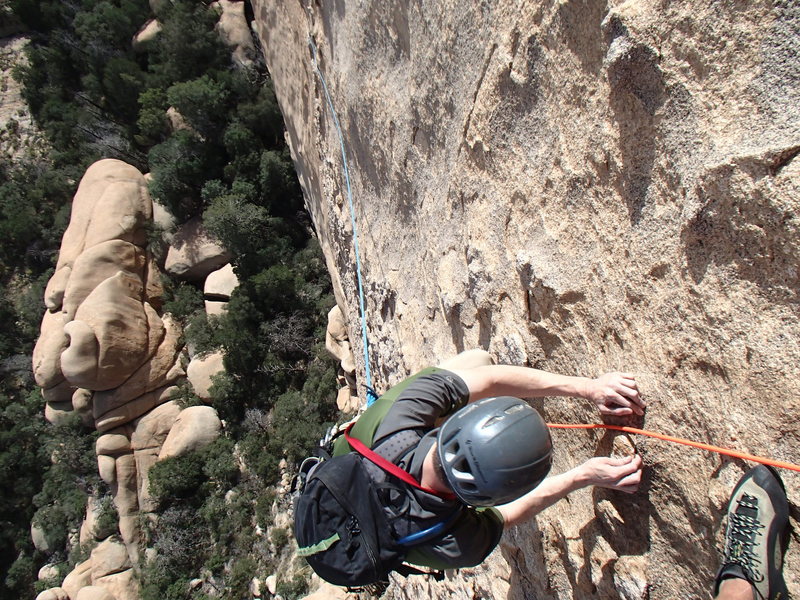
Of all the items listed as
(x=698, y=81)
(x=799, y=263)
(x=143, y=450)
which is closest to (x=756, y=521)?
(x=799, y=263)

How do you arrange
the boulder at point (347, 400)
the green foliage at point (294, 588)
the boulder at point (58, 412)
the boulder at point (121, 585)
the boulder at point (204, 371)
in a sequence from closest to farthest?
1. the green foliage at point (294, 588)
2. the boulder at point (347, 400)
3. the boulder at point (121, 585)
4. the boulder at point (204, 371)
5. the boulder at point (58, 412)

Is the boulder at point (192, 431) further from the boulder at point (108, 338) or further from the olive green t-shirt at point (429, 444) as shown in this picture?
the olive green t-shirt at point (429, 444)

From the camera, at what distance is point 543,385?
2074 millimetres

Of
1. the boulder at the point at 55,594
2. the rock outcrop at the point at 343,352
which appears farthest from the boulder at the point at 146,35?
the boulder at the point at 55,594

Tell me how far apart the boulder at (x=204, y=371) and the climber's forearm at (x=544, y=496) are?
976cm

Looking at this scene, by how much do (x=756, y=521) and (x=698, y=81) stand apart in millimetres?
1237

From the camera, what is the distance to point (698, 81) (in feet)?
5.01

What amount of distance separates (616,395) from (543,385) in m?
0.33

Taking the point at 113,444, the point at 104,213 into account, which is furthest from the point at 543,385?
the point at 104,213

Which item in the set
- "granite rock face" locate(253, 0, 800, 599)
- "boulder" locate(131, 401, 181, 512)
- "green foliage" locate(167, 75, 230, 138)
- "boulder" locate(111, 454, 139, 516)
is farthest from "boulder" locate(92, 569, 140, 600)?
"granite rock face" locate(253, 0, 800, 599)

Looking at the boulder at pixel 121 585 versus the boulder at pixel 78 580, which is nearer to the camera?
the boulder at pixel 121 585

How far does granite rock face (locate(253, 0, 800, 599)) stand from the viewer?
1388mm

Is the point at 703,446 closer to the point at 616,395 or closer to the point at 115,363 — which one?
the point at 616,395

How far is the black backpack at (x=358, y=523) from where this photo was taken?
64.5 inches
